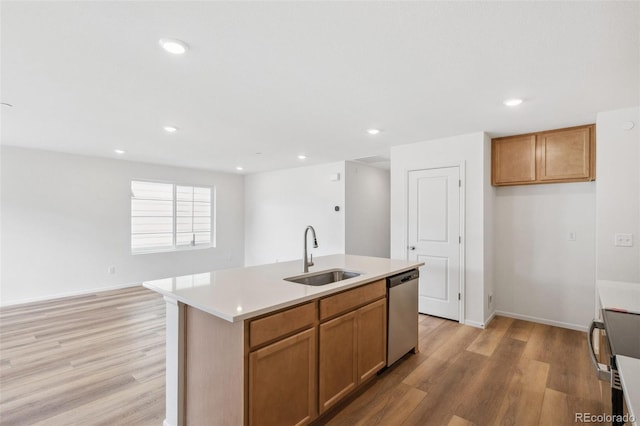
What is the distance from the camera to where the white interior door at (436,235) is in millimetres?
3826

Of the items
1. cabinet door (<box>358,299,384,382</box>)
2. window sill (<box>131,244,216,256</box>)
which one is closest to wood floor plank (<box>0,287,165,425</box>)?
cabinet door (<box>358,299,384,382</box>)

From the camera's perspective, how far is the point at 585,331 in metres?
3.46

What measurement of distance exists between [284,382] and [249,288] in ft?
1.89

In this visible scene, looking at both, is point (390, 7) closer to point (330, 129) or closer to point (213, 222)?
point (330, 129)

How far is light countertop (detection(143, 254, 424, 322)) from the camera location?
5.08 feet

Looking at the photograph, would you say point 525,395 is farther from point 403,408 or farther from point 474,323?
point 474,323

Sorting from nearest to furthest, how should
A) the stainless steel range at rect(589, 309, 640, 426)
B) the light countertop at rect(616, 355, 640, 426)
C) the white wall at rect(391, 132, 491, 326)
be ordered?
the light countertop at rect(616, 355, 640, 426)
the stainless steel range at rect(589, 309, 640, 426)
the white wall at rect(391, 132, 491, 326)

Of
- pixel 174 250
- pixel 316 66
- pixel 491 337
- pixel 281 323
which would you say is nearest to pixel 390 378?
pixel 281 323

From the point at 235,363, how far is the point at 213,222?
5884 mm

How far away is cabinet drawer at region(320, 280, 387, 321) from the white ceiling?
1553 mm

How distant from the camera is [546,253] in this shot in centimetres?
374

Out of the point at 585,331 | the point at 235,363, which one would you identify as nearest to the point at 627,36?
the point at 235,363

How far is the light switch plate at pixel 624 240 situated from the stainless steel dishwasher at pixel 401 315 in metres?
1.86

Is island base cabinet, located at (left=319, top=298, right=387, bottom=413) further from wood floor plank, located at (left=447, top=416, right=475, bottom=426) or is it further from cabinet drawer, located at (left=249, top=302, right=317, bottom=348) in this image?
wood floor plank, located at (left=447, top=416, right=475, bottom=426)
